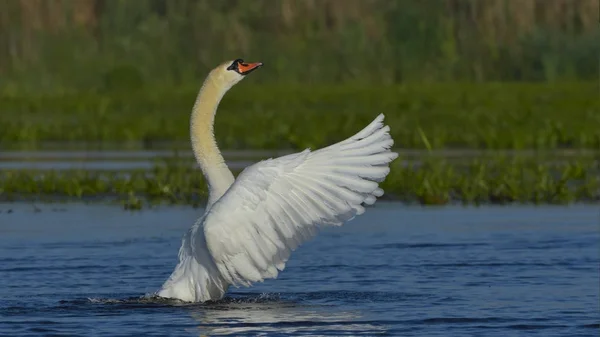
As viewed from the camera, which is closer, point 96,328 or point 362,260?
point 96,328

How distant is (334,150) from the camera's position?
10148 mm

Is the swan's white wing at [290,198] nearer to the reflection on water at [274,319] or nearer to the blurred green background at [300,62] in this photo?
the reflection on water at [274,319]

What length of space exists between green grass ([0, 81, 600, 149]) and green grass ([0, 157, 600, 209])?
3.03 meters

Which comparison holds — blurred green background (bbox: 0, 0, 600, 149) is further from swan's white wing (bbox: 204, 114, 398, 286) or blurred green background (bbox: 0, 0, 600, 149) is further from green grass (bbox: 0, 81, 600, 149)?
swan's white wing (bbox: 204, 114, 398, 286)

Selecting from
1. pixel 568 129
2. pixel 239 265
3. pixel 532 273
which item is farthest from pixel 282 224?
pixel 568 129

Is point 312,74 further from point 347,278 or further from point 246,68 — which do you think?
point 246,68

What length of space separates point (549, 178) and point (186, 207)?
12.5 feet

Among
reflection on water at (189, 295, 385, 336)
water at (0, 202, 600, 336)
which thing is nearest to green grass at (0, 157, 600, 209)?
water at (0, 202, 600, 336)

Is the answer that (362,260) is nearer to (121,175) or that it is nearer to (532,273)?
(532,273)

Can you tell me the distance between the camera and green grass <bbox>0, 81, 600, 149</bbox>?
2428 centimetres

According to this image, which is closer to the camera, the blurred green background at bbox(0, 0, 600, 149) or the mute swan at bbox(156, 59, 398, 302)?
the mute swan at bbox(156, 59, 398, 302)

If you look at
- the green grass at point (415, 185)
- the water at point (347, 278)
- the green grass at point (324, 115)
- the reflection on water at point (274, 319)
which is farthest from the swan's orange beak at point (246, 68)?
the green grass at point (324, 115)

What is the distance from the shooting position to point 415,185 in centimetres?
1703

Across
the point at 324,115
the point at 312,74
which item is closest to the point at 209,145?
the point at 324,115
